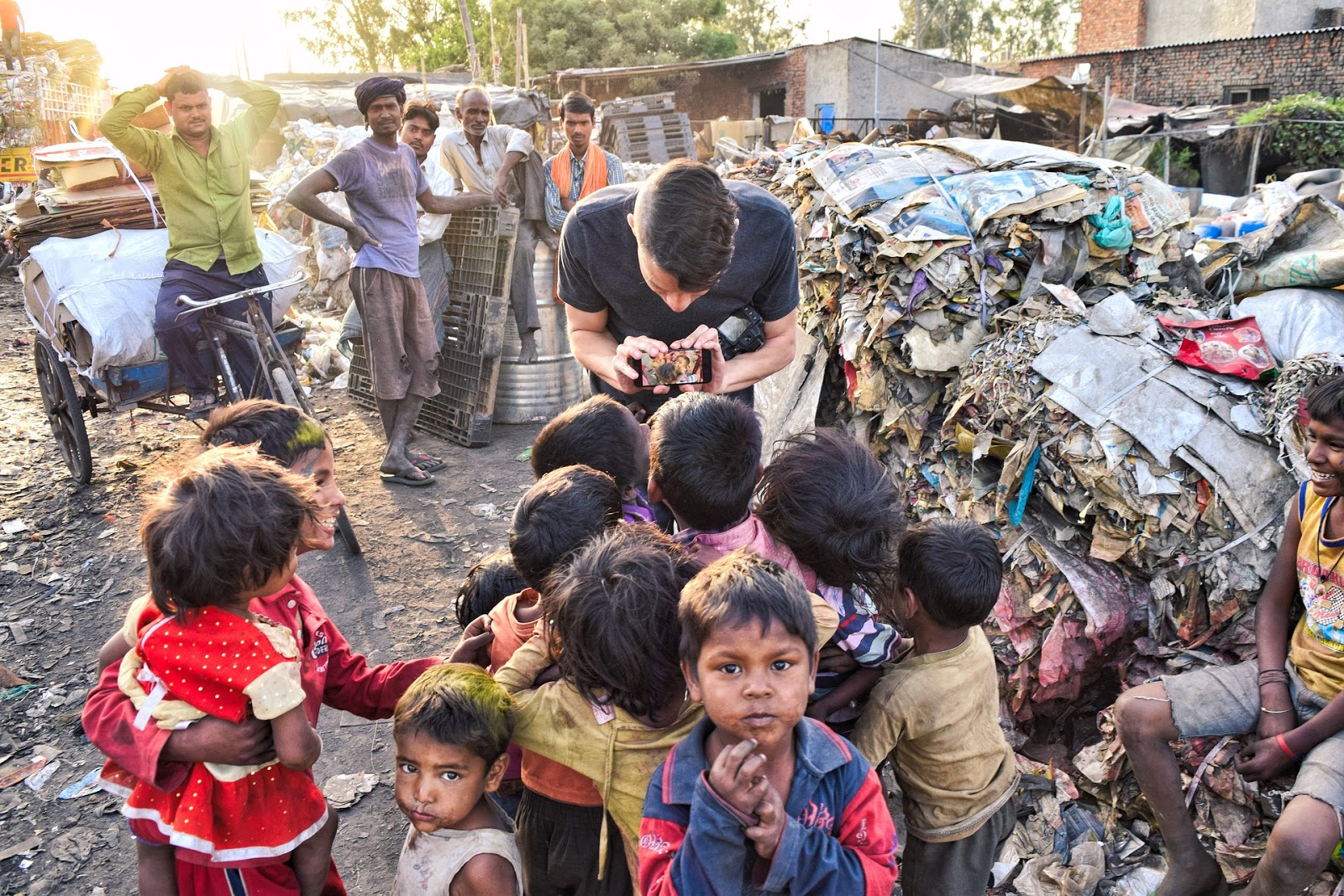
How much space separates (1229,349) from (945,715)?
2041 mm

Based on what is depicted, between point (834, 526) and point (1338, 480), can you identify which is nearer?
point (834, 526)

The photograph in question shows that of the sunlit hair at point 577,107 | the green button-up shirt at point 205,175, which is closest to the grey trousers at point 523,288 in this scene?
the sunlit hair at point 577,107

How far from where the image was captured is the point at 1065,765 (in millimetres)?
3076

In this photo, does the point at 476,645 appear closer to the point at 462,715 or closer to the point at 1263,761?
the point at 462,715

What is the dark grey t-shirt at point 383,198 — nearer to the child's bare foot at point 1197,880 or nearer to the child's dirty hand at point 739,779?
the child's dirty hand at point 739,779

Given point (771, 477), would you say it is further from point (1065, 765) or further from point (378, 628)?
point (378, 628)

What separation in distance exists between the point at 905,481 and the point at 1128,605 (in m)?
1.20

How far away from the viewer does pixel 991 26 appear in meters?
43.6

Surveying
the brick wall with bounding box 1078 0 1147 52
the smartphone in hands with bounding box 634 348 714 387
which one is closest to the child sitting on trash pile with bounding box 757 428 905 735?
the smartphone in hands with bounding box 634 348 714 387

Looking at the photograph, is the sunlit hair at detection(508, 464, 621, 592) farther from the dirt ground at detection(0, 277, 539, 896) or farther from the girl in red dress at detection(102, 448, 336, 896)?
the dirt ground at detection(0, 277, 539, 896)

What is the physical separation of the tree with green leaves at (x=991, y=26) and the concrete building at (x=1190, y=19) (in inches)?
676

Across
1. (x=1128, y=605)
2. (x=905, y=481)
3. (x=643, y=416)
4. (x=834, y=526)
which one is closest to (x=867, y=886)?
(x=834, y=526)

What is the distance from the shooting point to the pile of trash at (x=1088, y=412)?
2725 mm

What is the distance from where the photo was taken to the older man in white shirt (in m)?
6.05
